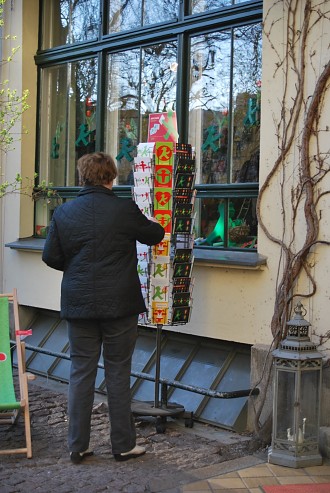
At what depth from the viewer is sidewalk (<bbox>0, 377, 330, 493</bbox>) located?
4.70 m

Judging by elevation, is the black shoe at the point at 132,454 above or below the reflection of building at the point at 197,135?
below

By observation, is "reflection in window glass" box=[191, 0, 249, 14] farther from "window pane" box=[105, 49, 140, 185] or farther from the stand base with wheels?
the stand base with wheels

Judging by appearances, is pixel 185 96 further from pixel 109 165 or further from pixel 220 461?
pixel 220 461

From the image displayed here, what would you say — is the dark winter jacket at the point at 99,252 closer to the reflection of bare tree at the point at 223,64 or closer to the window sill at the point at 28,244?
the reflection of bare tree at the point at 223,64

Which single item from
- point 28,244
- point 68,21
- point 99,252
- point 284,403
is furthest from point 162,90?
point 284,403

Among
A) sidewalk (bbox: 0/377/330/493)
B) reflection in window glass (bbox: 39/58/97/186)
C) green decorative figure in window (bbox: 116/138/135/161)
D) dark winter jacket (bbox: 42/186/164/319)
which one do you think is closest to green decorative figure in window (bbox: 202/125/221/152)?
green decorative figure in window (bbox: 116/138/135/161)

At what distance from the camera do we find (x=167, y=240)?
5.79 metres

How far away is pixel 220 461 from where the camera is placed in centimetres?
522

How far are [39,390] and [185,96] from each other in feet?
9.95

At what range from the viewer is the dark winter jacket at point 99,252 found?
502cm

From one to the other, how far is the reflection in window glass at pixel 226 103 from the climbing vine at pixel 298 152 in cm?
59

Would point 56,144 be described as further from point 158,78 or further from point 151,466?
point 151,466

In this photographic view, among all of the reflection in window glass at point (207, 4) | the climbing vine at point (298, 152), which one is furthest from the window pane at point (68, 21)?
the climbing vine at point (298, 152)

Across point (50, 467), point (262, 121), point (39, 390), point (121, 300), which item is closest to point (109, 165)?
point (121, 300)
